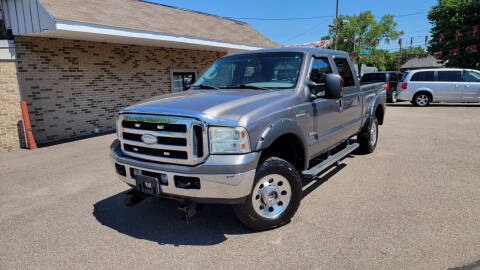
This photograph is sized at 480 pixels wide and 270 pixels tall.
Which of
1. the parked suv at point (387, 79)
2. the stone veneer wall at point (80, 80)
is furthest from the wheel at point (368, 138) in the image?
the parked suv at point (387, 79)

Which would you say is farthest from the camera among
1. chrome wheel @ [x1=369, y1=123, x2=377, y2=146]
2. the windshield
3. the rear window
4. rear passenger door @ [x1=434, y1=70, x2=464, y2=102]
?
the rear window

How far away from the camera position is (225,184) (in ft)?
9.13

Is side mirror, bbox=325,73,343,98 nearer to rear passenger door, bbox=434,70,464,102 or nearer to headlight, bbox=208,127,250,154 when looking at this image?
headlight, bbox=208,127,250,154

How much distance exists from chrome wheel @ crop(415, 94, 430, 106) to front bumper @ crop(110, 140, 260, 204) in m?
16.1

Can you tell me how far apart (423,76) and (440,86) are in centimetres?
93

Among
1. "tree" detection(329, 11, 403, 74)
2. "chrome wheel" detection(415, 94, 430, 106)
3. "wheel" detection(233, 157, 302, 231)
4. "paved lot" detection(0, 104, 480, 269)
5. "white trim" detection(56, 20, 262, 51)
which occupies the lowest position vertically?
"paved lot" detection(0, 104, 480, 269)

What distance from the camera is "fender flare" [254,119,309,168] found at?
9.85 ft

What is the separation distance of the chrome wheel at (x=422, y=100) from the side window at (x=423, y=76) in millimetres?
815

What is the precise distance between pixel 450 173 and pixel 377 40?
5854 cm

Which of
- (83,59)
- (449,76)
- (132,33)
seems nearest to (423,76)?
(449,76)

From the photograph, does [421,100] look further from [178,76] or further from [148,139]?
[148,139]

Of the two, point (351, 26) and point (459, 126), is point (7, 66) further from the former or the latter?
point (351, 26)

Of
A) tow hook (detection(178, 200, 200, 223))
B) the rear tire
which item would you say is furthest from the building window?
the rear tire

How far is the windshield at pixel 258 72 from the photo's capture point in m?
3.92
